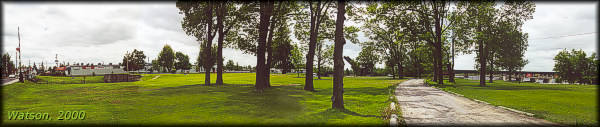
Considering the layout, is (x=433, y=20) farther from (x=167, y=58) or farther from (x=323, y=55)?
(x=167, y=58)

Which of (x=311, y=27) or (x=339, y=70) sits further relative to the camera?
(x=311, y=27)

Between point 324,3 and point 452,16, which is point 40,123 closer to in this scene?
point 324,3

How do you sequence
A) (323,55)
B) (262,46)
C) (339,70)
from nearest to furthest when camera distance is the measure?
(339,70) < (262,46) < (323,55)

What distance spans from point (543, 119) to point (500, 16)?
28.1 metres

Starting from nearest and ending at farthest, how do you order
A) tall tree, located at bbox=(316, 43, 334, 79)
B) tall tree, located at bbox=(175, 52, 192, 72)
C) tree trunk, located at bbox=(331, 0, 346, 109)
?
tree trunk, located at bbox=(331, 0, 346, 109) → tall tree, located at bbox=(316, 43, 334, 79) → tall tree, located at bbox=(175, 52, 192, 72)

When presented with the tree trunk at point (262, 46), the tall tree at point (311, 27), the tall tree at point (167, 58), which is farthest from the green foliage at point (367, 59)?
the tall tree at point (167, 58)

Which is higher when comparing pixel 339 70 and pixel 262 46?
pixel 262 46

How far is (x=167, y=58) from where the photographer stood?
89312mm

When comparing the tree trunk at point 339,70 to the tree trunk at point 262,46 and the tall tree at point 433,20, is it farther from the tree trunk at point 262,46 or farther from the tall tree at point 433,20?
the tall tree at point 433,20

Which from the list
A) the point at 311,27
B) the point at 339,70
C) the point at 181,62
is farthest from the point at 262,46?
the point at 181,62

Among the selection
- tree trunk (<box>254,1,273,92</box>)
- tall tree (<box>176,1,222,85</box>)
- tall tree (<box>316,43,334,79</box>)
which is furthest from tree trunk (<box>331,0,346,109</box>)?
tall tree (<box>316,43,334,79</box>)

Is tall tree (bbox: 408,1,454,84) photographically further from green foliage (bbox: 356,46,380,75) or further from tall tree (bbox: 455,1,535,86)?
green foliage (bbox: 356,46,380,75)

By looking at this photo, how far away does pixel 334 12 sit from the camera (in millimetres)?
25969

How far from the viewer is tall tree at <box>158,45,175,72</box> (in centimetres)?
8719
